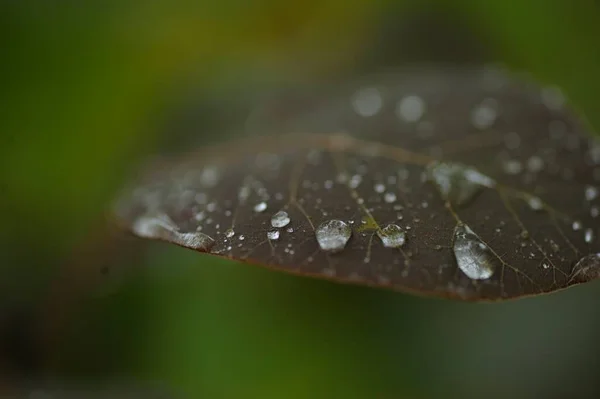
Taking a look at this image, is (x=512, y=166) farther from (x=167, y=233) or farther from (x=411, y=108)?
(x=167, y=233)

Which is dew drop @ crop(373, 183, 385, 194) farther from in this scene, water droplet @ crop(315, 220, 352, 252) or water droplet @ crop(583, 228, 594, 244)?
water droplet @ crop(583, 228, 594, 244)

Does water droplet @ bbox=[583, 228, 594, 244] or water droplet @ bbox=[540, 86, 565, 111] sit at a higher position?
water droplet @ bbox=[540, 86, 565, 111]

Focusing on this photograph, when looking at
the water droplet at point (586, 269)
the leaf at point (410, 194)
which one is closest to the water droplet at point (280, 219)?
the leaf at point (410, 194)

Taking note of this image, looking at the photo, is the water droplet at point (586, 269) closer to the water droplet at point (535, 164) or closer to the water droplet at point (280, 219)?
the water droplet at point (535, 164)

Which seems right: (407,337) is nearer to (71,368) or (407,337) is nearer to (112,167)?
(71,368)

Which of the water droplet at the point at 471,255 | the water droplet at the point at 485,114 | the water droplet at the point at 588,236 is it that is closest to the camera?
the water droplet at the point at 471,255

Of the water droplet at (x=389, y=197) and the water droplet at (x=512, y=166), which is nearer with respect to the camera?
the water droplet at (x=389, y=197)

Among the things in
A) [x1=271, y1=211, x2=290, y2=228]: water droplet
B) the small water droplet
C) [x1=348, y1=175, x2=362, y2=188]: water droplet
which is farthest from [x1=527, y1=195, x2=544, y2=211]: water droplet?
[x1=271, y1=211, x2=290, y2=228]: water droplet
